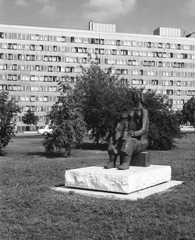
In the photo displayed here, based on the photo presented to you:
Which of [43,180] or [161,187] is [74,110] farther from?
[161,187]

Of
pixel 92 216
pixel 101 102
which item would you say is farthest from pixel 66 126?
pixel 92 216

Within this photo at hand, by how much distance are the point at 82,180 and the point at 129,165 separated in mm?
1608

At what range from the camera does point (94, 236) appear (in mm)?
5672

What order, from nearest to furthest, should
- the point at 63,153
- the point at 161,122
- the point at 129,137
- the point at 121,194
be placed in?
the point at 121,194
the point at 129,137
the point at 63,153
the point at 161,122

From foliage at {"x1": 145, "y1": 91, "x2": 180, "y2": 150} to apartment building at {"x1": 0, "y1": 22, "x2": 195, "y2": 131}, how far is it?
53.8 metres

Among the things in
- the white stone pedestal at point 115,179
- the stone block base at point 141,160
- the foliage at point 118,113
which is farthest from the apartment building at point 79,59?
the white stone pedestal at point 115,179

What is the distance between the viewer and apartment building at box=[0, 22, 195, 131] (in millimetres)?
81062

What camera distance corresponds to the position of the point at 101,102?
25156 millimetres

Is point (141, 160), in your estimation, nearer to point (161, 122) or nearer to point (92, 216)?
point (92, 216)

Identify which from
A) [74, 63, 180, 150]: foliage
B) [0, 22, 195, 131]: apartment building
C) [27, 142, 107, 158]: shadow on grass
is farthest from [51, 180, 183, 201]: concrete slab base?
[0, 22, 195, 131]: apartment building

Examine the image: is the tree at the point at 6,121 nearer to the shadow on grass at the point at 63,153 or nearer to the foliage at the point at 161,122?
the shadow on grass at the point at 63,153

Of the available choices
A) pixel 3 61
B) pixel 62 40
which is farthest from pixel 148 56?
pixel 3 61

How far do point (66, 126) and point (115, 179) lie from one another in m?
11.4

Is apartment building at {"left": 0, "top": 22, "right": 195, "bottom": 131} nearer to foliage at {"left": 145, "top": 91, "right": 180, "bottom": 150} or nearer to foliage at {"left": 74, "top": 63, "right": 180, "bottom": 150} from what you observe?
foliage at {"left": 74, "top": 63, "right": 180, "bottom": 150}
